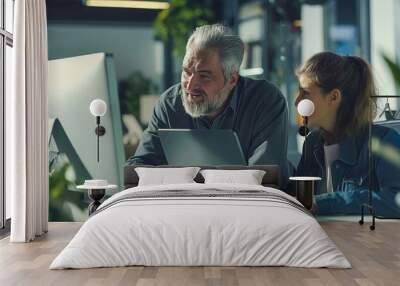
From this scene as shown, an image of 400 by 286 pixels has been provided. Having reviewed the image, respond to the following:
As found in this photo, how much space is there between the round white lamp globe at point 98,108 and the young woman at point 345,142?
253cm

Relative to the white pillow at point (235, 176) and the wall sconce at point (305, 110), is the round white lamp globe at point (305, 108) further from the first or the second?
the white pillow at point (235, 176)

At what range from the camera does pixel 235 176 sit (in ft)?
23.1

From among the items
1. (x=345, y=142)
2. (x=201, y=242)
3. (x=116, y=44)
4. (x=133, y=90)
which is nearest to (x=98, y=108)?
(x=133, y=90)

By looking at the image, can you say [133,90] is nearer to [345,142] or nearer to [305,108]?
[305,108]

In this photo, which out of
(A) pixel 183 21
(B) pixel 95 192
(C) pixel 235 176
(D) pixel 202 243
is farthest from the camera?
(A) pixel 183 21

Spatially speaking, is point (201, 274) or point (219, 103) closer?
point (201, 274)

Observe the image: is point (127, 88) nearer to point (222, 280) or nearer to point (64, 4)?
point (64, 4)

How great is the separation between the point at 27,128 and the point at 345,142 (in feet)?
13.0

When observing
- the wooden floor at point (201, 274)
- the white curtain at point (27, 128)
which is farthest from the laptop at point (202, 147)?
the wooden floor at point (201, 274)

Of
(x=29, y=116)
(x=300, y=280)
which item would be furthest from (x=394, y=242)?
(x=29, y=116)

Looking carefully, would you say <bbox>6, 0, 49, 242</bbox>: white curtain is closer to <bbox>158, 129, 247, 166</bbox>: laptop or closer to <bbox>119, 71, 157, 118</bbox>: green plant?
<bbox>119, 71, 157, 118</bbox>: green plant

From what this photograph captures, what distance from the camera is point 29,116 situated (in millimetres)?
6227

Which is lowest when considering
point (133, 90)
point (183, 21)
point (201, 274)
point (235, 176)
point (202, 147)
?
point (201, 274)

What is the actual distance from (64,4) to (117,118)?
1.64 metres
